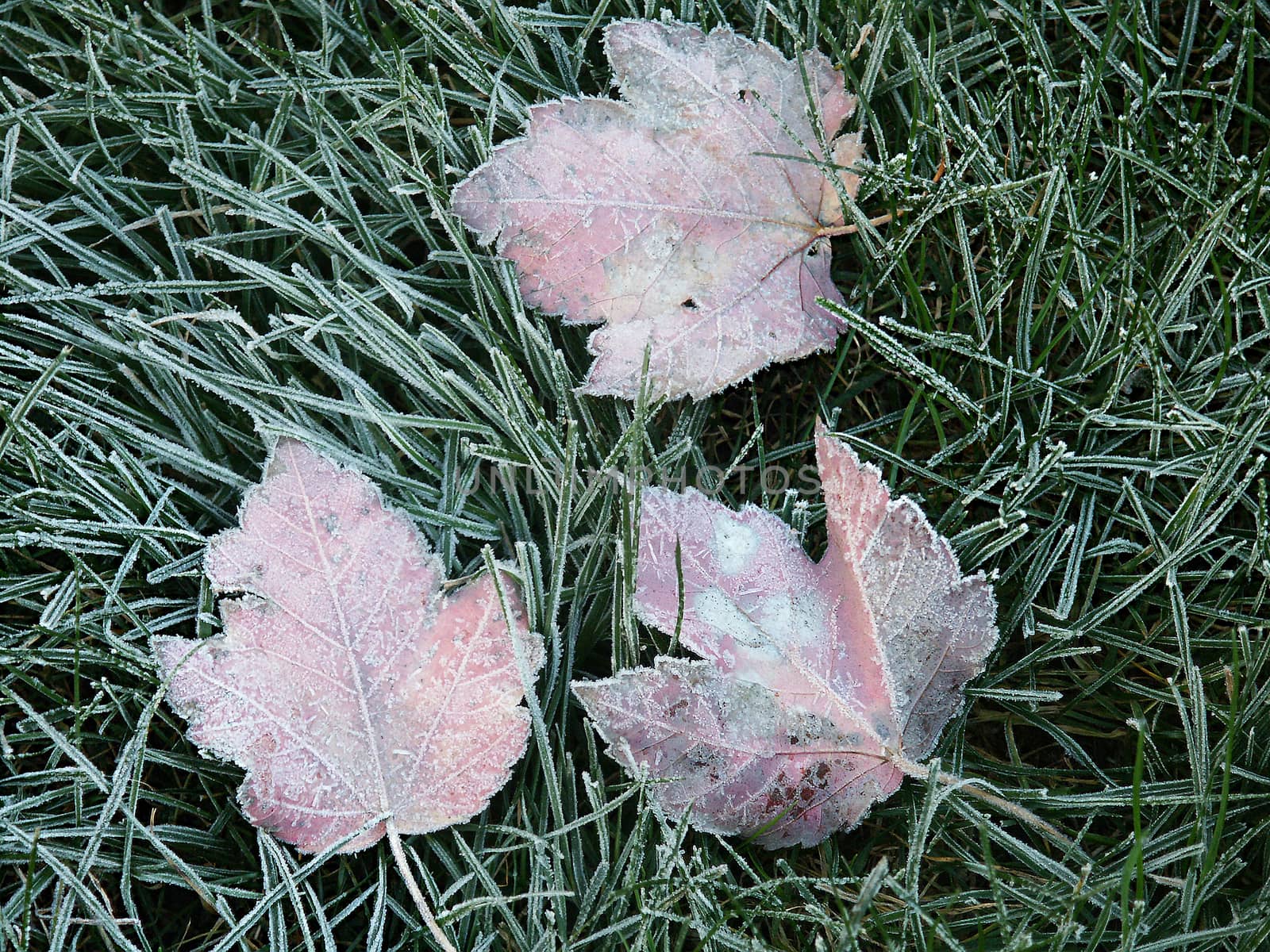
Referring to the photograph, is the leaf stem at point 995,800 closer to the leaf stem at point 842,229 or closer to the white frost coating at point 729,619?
the white frost coating at point 729,619

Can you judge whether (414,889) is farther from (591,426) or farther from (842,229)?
(842,229)

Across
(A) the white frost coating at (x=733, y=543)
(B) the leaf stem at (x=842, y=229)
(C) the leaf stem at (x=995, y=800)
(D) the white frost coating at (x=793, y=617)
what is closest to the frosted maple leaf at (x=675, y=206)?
(B) the leaf stem at (x=842, y=229)

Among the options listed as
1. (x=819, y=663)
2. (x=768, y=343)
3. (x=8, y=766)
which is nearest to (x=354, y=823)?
(x=8, y=766)

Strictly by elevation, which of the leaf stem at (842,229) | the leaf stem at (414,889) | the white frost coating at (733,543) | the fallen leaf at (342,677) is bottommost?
the leaf stem at (414,889)

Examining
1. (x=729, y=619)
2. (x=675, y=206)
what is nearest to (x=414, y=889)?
(x=729, y=619)

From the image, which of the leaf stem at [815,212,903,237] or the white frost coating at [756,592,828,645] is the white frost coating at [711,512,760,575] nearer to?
the white frost coating at [756,592,828,645]

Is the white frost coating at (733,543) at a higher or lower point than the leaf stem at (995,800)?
higher

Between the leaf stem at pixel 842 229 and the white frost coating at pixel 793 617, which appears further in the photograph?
the leaf stem at pixel 842 229

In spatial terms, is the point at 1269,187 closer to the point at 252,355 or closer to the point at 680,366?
the point at 680,366
